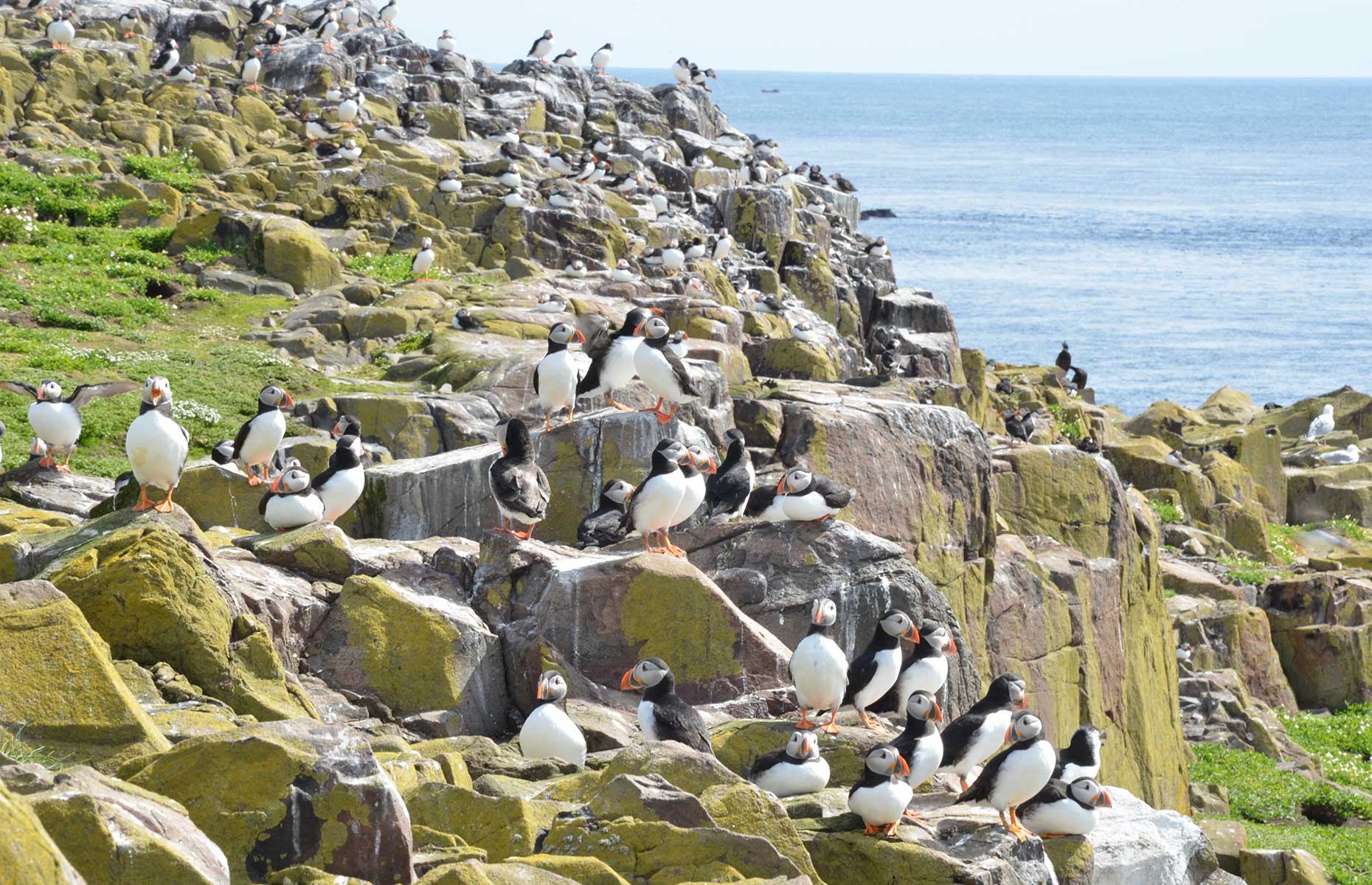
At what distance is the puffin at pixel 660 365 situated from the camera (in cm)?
1491

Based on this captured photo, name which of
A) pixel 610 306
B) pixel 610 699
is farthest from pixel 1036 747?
pixel 610 306

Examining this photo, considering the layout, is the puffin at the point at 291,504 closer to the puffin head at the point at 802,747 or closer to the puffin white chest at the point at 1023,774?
the puffin head at the point at 802,747

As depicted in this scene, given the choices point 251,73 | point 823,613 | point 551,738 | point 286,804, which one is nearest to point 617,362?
point 823,613

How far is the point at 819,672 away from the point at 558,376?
5198 mm

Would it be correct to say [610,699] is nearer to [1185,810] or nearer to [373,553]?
[373,553]

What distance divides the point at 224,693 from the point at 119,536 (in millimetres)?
1295

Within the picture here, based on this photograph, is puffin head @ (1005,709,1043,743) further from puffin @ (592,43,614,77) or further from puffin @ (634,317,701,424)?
puffin @ (592,43,614,77)

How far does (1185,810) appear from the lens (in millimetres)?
20531

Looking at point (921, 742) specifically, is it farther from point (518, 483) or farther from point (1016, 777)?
point (518, 483)

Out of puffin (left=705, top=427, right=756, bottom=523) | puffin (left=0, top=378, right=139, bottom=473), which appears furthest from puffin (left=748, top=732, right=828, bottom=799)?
puffin (left=0, top=378, right=139, bottom=473)

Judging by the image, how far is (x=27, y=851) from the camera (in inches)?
193

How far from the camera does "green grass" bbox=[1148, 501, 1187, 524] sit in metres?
33.6

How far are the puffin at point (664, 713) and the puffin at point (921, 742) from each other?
1415 mm

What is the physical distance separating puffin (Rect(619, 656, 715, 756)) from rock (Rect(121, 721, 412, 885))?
3534 mm
